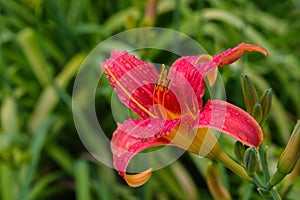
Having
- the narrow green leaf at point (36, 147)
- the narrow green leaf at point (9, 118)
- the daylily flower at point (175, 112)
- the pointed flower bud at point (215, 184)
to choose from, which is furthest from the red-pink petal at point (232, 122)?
the narrow green leaf at point (9, 118)

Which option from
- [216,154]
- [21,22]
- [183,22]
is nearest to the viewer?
[216,154]

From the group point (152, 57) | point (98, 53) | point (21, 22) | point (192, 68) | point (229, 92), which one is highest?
point (21, 22)

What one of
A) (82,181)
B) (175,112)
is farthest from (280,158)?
(82,181)

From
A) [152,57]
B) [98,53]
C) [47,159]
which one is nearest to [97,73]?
[98,53]

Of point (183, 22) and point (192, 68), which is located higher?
point (183, 22)

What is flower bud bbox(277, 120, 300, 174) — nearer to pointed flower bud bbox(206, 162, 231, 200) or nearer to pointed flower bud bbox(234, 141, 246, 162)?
pointed flower bud bbox(234, 141, 246, 162)

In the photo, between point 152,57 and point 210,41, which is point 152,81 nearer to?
point 152,57
